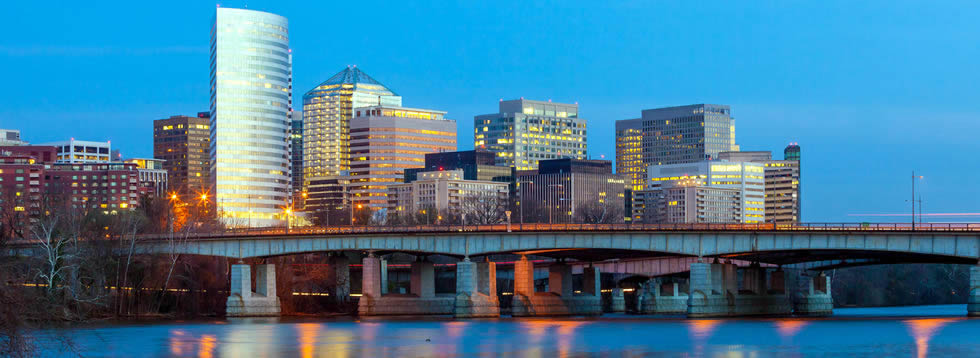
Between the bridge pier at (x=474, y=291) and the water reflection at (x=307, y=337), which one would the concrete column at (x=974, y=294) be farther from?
the water reflection at (x=307, y=337)

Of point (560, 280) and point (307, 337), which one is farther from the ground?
point (560, 280)

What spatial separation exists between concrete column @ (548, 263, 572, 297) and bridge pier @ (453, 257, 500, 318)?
15409 mm

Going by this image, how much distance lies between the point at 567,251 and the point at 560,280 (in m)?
12.5

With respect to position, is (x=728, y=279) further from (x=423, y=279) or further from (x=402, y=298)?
(x=402, y=298)

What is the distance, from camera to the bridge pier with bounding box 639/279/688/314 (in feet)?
531

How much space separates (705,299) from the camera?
123812 millimetres

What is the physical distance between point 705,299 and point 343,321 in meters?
33.4

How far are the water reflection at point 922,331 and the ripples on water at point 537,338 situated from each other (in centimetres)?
8

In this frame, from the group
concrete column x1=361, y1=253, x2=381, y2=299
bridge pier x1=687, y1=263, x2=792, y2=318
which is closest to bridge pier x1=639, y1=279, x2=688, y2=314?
bridge pier x1=687, y1=263, x2=792, y2=318

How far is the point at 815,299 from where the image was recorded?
162 metres

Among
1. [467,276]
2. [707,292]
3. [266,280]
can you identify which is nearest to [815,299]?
[707,292]

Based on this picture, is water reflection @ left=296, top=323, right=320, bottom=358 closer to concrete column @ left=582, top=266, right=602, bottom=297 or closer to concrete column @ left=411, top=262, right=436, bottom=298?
concrete column @ left=411, top=262, right=436, bottom=298

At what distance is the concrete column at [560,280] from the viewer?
146462 mm

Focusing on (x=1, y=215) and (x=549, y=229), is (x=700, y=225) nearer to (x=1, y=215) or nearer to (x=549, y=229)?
(x=549, y=229)
